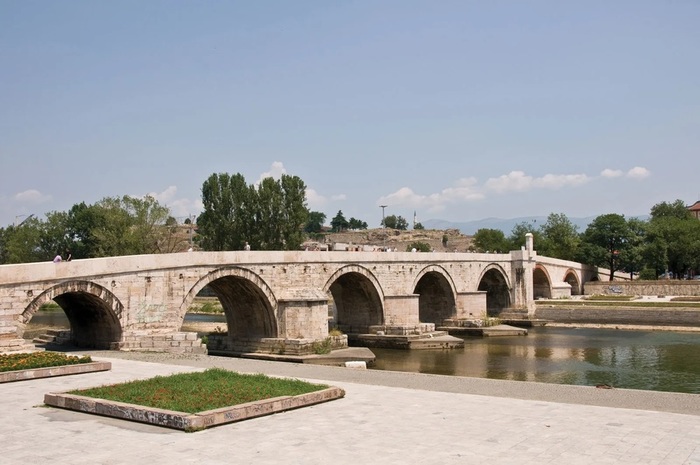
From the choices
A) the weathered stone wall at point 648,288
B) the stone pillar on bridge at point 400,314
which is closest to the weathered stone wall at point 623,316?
the weathered stone wall at point 648,288

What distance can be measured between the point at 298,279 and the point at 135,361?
30.3ft

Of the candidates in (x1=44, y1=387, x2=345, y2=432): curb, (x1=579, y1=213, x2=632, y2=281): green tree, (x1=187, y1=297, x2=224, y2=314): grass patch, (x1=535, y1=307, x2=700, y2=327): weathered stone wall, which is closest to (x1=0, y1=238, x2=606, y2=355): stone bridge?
(x1=535, y1=307, x2=700, y2=327): weathered stone wall

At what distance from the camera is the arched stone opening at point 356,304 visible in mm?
27513

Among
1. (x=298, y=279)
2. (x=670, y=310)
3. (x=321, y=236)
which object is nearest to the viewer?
(x=298, y=279)

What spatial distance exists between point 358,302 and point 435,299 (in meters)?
7.00

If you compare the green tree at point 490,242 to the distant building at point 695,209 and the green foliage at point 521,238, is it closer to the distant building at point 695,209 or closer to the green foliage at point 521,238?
the green foliage at point 521,238

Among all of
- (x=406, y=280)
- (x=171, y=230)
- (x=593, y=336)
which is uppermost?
(x=171, y=230)

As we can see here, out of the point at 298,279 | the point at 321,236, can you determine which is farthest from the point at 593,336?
the point at 321,236

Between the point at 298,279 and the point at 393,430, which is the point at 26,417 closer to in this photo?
the point at 393,430

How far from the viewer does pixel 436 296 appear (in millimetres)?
33938

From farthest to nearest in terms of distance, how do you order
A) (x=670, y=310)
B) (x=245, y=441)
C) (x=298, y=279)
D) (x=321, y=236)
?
(x=321, y=236) < (x=670, y=310) < (x=298, y=279) < (x=245, y=441)

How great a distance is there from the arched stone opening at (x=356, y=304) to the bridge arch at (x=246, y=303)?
224 inches

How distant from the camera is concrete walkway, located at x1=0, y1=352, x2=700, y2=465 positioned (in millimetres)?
6633

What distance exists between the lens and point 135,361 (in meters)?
14.1
